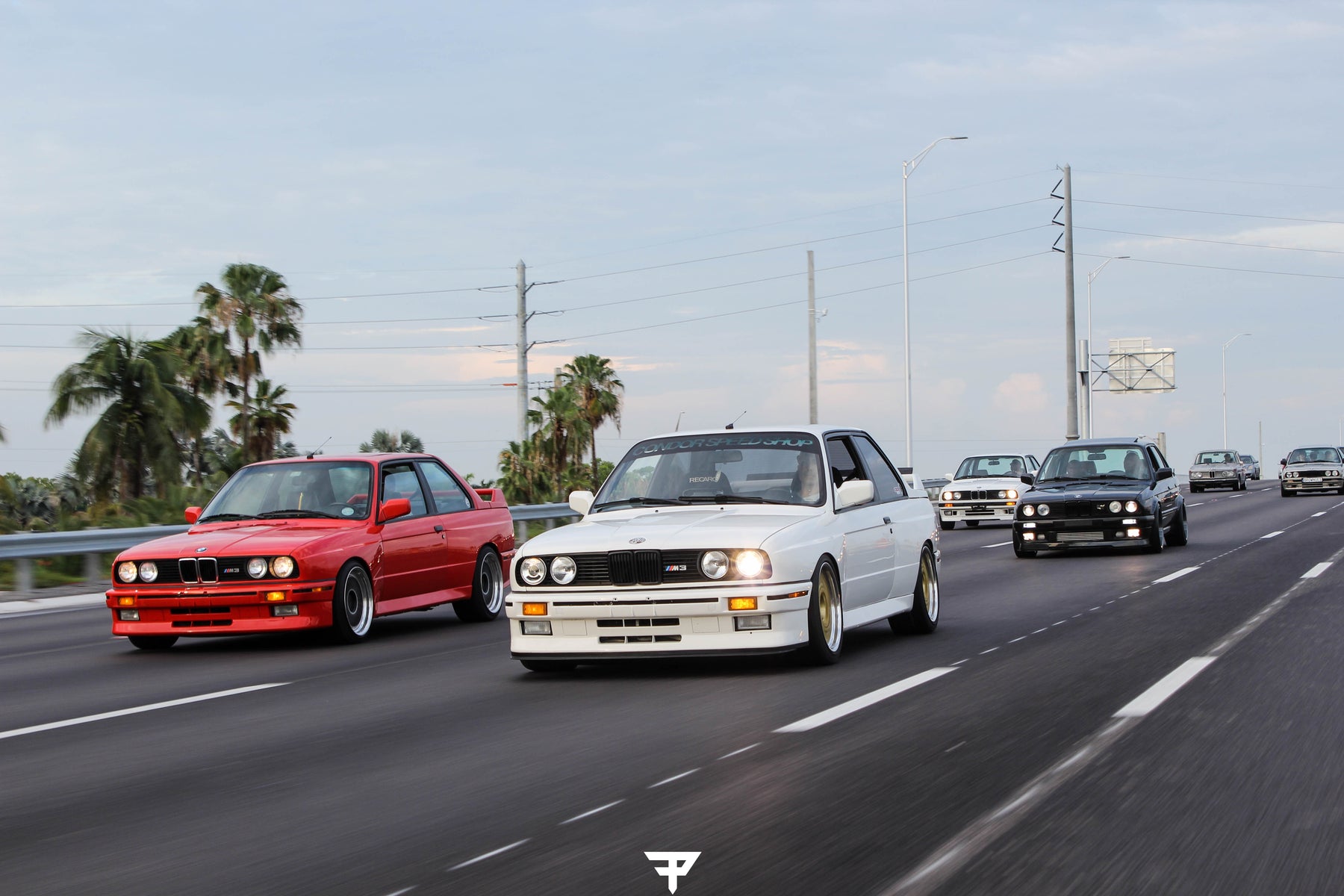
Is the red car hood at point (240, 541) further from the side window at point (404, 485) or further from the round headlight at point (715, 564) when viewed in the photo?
the round headlight at point (715, 564)

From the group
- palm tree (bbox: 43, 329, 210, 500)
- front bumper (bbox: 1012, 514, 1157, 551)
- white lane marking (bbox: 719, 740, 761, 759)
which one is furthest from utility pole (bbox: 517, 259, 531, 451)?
white lane marking (bbox: 719, 740, 761, 759)

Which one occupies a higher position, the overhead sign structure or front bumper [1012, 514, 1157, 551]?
the overhead sign structure

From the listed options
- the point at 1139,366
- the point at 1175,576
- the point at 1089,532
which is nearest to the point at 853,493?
the point at 1175,576

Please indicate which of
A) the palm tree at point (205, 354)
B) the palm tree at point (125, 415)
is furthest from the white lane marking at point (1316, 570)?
the palm tree at point (205, 354)

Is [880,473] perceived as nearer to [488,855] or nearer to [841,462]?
[841,462]

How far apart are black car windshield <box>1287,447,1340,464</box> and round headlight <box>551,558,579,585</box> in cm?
4485

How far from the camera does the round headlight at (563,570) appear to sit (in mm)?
9539

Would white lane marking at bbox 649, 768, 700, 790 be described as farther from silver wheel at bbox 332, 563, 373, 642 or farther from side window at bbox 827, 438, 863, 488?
silver wheel at bbox 332, 563, 373, 642

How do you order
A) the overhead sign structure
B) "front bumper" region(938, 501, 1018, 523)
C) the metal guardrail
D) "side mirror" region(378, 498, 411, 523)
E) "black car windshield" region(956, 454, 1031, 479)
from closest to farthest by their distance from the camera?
"side mirror" region(378, 498, 411, 523), the metal guardrail, "front bumper" region(938, 501, 1018, 523), "black car windshield" region(956, 454, 1031, 479), the overhead sign structure

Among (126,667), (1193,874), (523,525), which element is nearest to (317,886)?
(1193,874)

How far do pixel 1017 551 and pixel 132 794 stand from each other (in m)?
16.7

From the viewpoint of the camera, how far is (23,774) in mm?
7148

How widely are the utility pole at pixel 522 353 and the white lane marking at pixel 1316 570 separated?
23921 millimetres

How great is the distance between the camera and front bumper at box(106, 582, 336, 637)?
1185 centimetres
